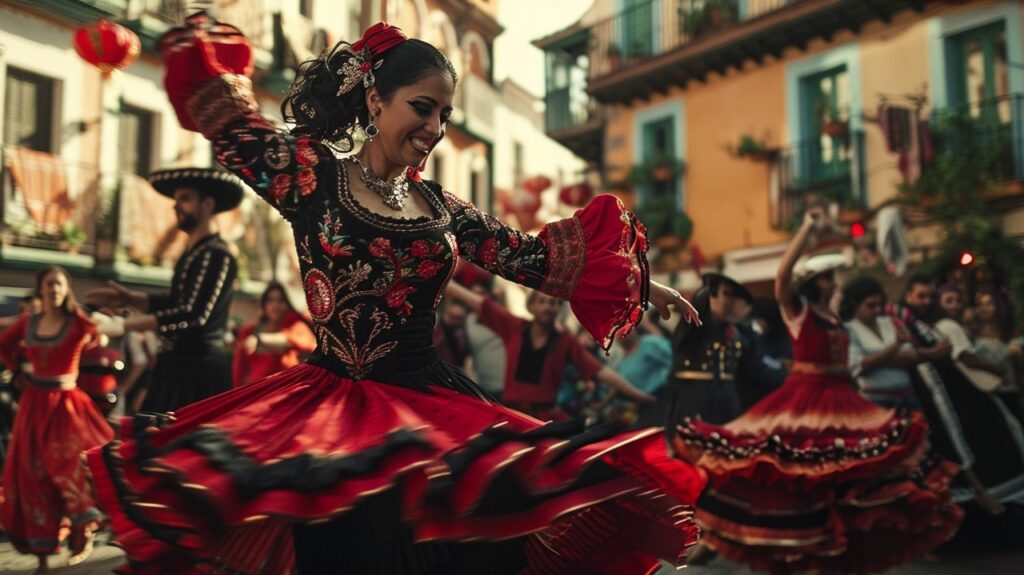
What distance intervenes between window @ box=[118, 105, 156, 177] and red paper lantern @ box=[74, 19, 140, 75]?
929 cm

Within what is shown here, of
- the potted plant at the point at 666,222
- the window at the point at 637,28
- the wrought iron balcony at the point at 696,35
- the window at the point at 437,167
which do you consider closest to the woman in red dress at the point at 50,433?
the wrought iron balcony at the point at 696,35

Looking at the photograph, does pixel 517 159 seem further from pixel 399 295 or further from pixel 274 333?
pixel 399 295

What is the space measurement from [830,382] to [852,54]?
517 inches

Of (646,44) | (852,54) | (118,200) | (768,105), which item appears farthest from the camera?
(646,44)

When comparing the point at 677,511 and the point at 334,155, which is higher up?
the point at 334,155

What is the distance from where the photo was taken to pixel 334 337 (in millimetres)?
3123

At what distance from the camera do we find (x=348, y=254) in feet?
10.1

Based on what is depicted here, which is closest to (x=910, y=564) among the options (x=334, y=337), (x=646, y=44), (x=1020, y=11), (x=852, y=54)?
(x=334, y=337)

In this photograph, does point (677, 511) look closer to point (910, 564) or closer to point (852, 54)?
point (910, 564)

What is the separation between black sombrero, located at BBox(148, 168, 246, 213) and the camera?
6102 mm

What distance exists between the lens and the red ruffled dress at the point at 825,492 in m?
5.97

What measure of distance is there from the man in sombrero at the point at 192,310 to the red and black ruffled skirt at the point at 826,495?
294 cm

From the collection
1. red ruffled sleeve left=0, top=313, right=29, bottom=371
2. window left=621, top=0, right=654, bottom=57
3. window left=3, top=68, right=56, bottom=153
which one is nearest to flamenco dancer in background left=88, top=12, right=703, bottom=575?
red ruffled sleeve left=0, top=313, right=29, bottom=371

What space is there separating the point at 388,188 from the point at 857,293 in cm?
562
